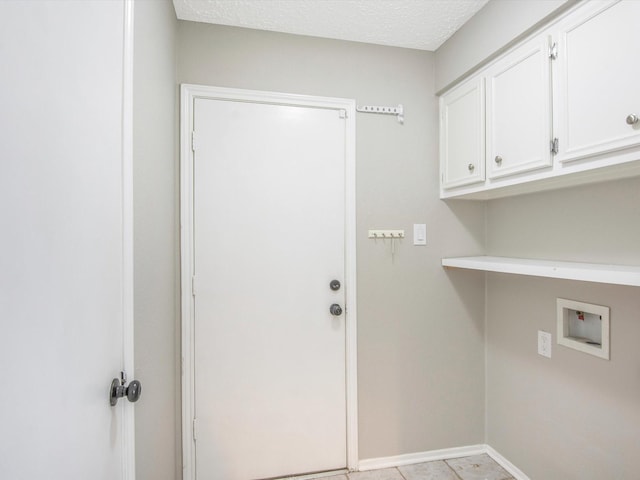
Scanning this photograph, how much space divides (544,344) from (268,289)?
1.51m

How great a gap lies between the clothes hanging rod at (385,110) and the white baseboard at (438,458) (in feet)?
6.90

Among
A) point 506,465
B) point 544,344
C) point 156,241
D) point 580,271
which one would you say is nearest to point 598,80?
point 580,271

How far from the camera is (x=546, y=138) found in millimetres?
1303

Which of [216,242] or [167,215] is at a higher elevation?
[167,215]

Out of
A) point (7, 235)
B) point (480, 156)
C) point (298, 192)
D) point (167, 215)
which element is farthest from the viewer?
point (298, 192)

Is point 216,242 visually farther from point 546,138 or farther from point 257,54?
point 546,138

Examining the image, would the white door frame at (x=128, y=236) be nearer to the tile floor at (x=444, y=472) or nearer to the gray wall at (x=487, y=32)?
the tile floor at (x=444, y=472)

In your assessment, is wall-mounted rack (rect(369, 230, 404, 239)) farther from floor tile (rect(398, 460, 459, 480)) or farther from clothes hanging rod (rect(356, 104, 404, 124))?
floor tile (rect(398, 460, 459, 480))

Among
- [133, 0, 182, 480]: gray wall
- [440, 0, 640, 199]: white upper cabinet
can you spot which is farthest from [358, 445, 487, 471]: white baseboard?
[440, 0, 640, 199]: white upper cabinet

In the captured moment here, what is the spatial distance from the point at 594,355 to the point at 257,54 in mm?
2284

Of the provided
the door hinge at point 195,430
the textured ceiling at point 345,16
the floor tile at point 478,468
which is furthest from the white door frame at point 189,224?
the floor tile at point 478,468

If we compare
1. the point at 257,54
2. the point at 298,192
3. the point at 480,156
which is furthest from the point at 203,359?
the point at 480,156

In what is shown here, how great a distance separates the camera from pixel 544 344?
1.61 meters

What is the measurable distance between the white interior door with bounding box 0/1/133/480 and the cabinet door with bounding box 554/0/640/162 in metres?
1.57
